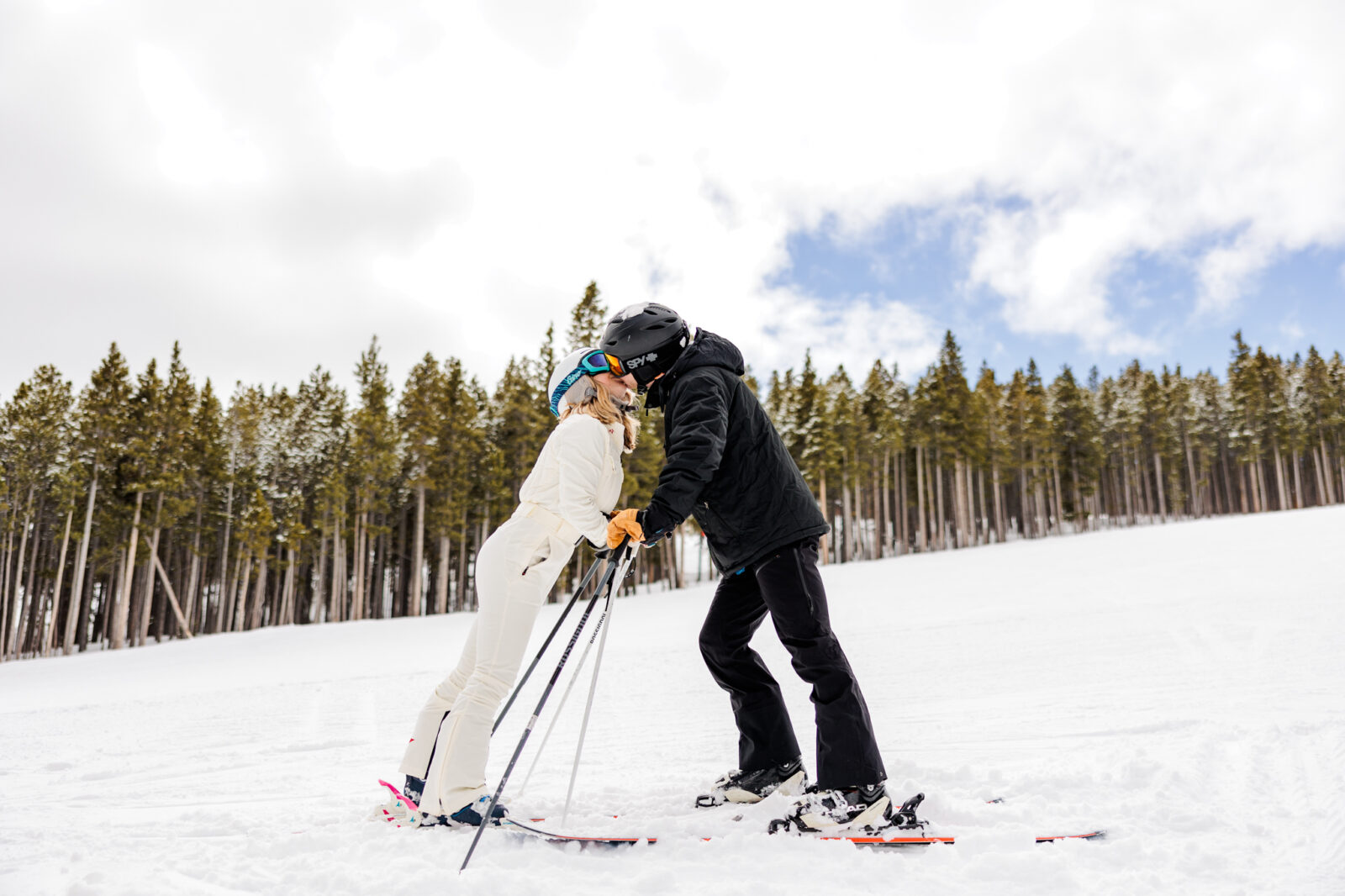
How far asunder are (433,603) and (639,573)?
11.2 m

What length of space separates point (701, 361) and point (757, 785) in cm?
212

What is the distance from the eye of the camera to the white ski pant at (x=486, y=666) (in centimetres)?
306

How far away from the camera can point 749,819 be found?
9.93 feet

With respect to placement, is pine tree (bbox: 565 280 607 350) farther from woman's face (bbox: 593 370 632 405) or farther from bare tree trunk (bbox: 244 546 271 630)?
woman's face (bbox: 593 370 632 405)

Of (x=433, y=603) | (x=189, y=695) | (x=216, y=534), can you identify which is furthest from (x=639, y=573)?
(x=189, y=695)

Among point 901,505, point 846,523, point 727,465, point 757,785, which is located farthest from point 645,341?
point 901,505

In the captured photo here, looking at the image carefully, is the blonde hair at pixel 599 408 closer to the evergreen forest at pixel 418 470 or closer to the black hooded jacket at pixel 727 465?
the black hooded jacket at pixel 727 465

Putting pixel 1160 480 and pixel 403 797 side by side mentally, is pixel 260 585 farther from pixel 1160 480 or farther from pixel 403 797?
pixel 1160 480

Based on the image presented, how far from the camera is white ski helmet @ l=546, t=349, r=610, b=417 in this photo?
3.43 m

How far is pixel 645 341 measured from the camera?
11.1ft

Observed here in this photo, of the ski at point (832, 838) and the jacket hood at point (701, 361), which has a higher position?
the jacket hood at point (701, 361)

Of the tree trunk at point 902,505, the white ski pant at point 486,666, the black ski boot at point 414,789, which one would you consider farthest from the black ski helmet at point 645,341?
the tree trunk at point 902,505

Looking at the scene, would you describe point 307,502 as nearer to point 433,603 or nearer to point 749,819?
point 433,603

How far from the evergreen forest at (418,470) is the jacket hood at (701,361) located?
24221mm
